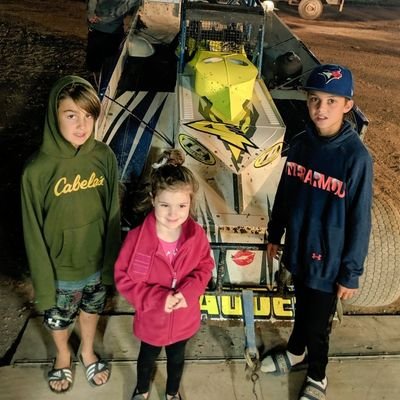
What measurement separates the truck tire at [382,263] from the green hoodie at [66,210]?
1.78 metres

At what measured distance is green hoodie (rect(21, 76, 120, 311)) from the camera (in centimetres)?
223

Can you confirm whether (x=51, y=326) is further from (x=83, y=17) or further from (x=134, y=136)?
(x=83, y=17)

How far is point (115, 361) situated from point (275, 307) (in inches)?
43.9

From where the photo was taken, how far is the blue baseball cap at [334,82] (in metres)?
2.25

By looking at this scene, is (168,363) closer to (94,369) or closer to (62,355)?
(94,369)

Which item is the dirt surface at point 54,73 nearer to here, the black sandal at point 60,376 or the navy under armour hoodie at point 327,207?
the black sandal at point 60,376

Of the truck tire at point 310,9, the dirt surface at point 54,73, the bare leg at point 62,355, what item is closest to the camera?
the bare leg at point 62,355

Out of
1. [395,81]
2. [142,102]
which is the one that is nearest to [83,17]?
[395,81]

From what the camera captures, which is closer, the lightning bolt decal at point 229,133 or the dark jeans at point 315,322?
the dark jeans at point 315,322

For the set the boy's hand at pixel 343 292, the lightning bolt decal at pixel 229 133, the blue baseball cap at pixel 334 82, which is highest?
the blue baseball cap at pixel 334 82

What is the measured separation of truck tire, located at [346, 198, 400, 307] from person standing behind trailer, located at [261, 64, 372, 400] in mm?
816

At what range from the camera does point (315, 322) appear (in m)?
2.63

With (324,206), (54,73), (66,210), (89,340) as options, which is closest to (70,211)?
(66,210)

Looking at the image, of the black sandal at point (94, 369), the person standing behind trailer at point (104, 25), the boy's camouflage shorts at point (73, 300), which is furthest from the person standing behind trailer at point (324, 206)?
A: the person standing behind trailer at point (104, 25)
